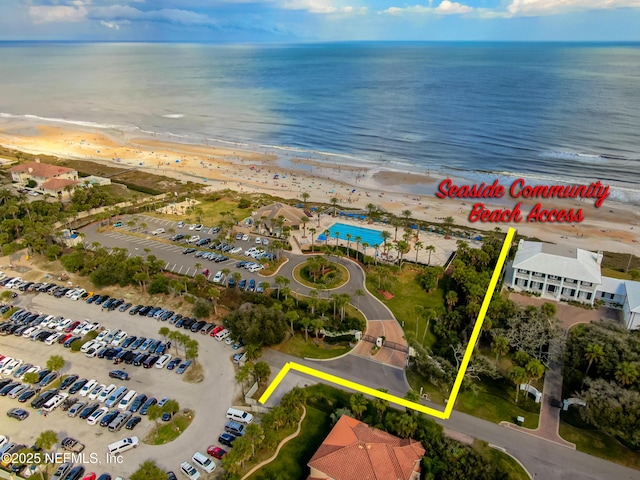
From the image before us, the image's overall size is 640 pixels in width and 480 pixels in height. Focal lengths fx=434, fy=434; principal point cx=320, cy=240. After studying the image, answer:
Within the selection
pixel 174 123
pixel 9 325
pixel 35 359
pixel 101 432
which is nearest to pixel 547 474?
pixel 101 432

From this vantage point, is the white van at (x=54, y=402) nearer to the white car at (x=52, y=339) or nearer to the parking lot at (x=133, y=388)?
the parking lot at (x=133, y=388)

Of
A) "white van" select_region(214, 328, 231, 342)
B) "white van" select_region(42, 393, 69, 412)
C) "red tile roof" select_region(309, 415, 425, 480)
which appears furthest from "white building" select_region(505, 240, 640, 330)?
"white van" select_region(42, 393, 69, 412)

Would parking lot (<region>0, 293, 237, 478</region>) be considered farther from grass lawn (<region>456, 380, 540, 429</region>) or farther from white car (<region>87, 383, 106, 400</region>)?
grass lawn (<region>456, 380, 540, 429</region>)

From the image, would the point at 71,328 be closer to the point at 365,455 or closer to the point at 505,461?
the point at 365,455

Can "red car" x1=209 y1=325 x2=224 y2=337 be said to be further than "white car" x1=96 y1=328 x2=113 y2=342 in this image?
Yes

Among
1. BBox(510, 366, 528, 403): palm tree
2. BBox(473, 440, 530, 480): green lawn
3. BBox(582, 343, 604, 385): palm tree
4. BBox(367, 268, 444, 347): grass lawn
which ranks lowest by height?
BBox(367, 268, 444, 347): grass lawn

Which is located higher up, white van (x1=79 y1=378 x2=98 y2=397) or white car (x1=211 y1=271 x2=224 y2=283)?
white car (x1=211 y1=271 x2=224 y2=283)

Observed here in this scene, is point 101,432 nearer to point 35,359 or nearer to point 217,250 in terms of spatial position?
point 35,359
